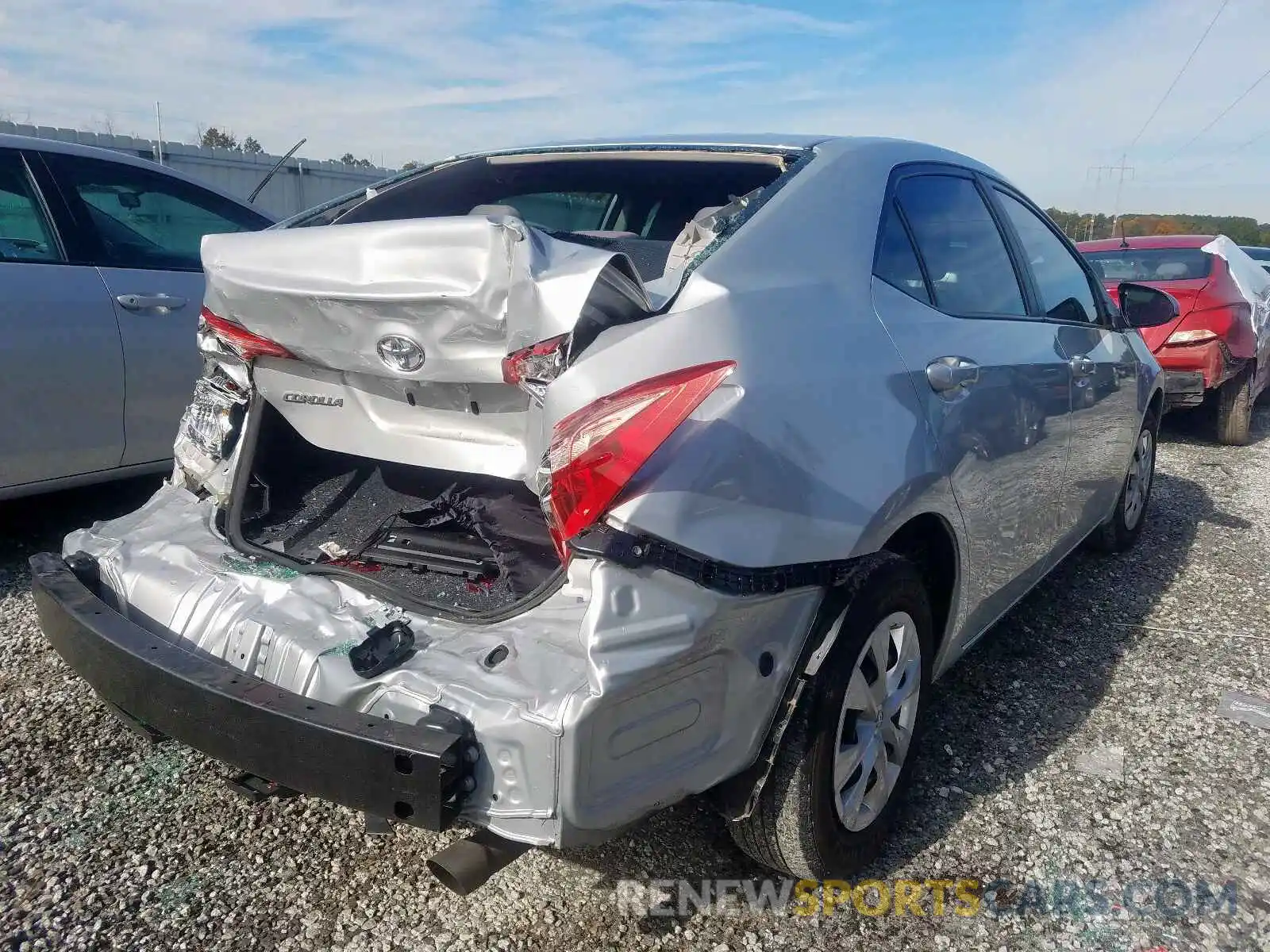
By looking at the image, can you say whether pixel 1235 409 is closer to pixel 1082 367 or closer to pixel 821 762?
pixel 1082 367

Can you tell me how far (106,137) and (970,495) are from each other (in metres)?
14.0

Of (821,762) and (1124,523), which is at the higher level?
(821,762)

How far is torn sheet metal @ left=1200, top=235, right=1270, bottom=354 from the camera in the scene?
7523 millimetres

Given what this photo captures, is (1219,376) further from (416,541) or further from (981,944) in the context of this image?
(416,541)

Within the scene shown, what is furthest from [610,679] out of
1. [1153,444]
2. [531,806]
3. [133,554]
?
[1153,444]

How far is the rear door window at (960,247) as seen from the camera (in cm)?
259

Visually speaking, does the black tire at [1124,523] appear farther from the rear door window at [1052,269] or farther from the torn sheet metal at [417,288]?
the torn sheet metal at [417,288]

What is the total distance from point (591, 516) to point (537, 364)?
357 mm

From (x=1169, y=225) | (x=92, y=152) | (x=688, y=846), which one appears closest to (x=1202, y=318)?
(x=688, y=846)

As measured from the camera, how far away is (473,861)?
1690 millimetres

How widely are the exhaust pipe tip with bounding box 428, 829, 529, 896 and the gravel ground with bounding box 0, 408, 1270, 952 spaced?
1.57 feet

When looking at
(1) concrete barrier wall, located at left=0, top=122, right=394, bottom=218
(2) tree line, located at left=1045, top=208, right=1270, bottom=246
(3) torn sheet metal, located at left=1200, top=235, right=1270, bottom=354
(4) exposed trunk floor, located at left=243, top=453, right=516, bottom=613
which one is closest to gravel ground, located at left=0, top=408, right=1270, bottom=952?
(4) exposed trunk floor, located at left=243, top=453, right=516, bottom=613

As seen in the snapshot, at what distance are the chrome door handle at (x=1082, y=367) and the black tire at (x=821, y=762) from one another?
141 cm

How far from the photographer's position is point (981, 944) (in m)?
2.12
